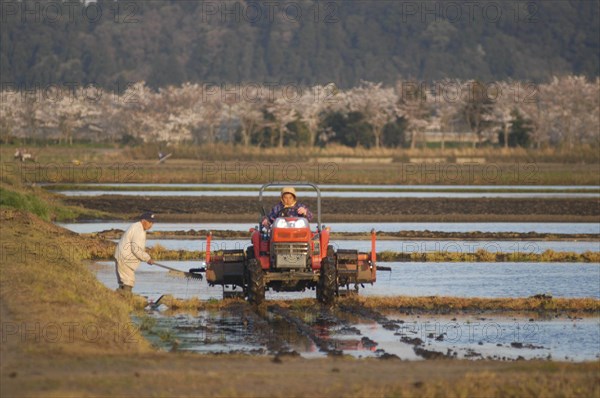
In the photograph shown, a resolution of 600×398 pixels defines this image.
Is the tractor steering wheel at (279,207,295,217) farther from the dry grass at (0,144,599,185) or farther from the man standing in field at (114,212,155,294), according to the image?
the dry grass at (0,144,599,185)

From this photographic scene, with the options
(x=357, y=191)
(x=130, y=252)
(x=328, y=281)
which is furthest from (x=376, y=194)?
(x=130, y=252)

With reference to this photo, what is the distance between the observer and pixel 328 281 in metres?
21.4

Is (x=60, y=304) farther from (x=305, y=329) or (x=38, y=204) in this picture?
(x=38, y=204)

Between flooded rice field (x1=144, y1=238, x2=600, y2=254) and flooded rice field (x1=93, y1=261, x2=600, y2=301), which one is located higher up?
flooded rice field (x1=93, y1=261, x2=600, y2=301)

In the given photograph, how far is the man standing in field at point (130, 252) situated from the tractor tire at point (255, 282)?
6.04 feet

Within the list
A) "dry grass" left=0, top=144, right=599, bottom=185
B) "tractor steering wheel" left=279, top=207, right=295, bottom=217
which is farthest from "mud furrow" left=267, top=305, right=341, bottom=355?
"dry grass" left=0, top=144, right=599, bottom=185

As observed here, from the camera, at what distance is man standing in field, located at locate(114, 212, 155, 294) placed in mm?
21641

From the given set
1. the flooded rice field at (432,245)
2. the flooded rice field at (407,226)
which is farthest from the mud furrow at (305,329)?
the flooded rice field at (407,226)

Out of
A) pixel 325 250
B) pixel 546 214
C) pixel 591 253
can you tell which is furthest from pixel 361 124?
pixel 325 250

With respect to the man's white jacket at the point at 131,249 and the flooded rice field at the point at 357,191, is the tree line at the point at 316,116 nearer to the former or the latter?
the flooded rice field at the point at 357,191

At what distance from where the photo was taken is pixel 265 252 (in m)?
21.7

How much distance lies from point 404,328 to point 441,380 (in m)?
5.88

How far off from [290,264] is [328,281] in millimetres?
770

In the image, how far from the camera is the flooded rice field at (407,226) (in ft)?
138
